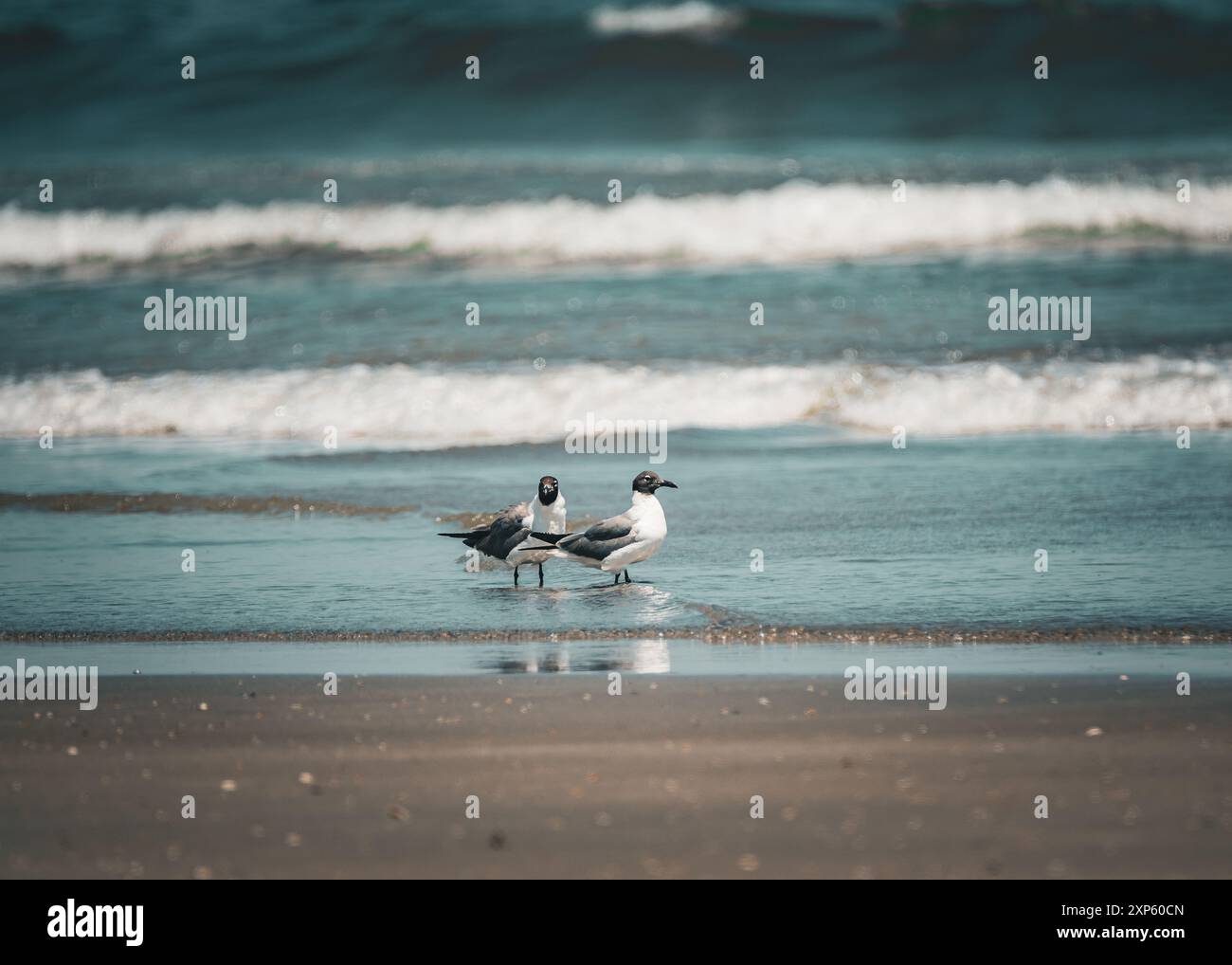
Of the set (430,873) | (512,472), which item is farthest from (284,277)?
(430,873)

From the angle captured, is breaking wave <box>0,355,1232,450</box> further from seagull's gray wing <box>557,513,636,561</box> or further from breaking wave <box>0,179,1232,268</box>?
breaking wave <box>0,179,1232,268</box>

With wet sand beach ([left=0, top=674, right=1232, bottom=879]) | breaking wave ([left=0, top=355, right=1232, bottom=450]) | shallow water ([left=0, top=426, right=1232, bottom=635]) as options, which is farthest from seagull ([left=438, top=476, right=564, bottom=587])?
breaking wave ([left=0, top=355, right=1232, bottom=450])

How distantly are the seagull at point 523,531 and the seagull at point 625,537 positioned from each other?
0.06 metres

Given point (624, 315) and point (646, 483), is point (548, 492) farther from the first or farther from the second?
point (624, 315)

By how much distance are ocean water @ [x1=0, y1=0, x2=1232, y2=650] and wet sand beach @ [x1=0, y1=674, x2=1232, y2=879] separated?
2.88 ft

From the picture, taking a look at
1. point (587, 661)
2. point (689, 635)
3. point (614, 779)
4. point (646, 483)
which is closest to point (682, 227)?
point (646, 483)

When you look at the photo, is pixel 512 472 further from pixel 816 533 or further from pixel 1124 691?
pixel 1124 691

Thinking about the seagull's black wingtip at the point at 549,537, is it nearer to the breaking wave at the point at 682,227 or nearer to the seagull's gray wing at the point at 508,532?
the seagull's gray wing at the point at 508,532

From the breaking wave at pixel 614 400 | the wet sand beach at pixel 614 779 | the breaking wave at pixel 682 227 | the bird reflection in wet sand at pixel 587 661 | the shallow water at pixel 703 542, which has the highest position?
the breaking wave at pixel 682 227

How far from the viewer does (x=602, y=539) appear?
6.29 meters

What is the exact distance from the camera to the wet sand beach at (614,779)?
10.9ft

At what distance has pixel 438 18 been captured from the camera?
76.3ft

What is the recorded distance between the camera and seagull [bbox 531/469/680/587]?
6.22m

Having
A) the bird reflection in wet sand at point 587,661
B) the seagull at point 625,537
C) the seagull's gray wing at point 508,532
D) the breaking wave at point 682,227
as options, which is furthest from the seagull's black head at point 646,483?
the breaking wave at point 682,227
